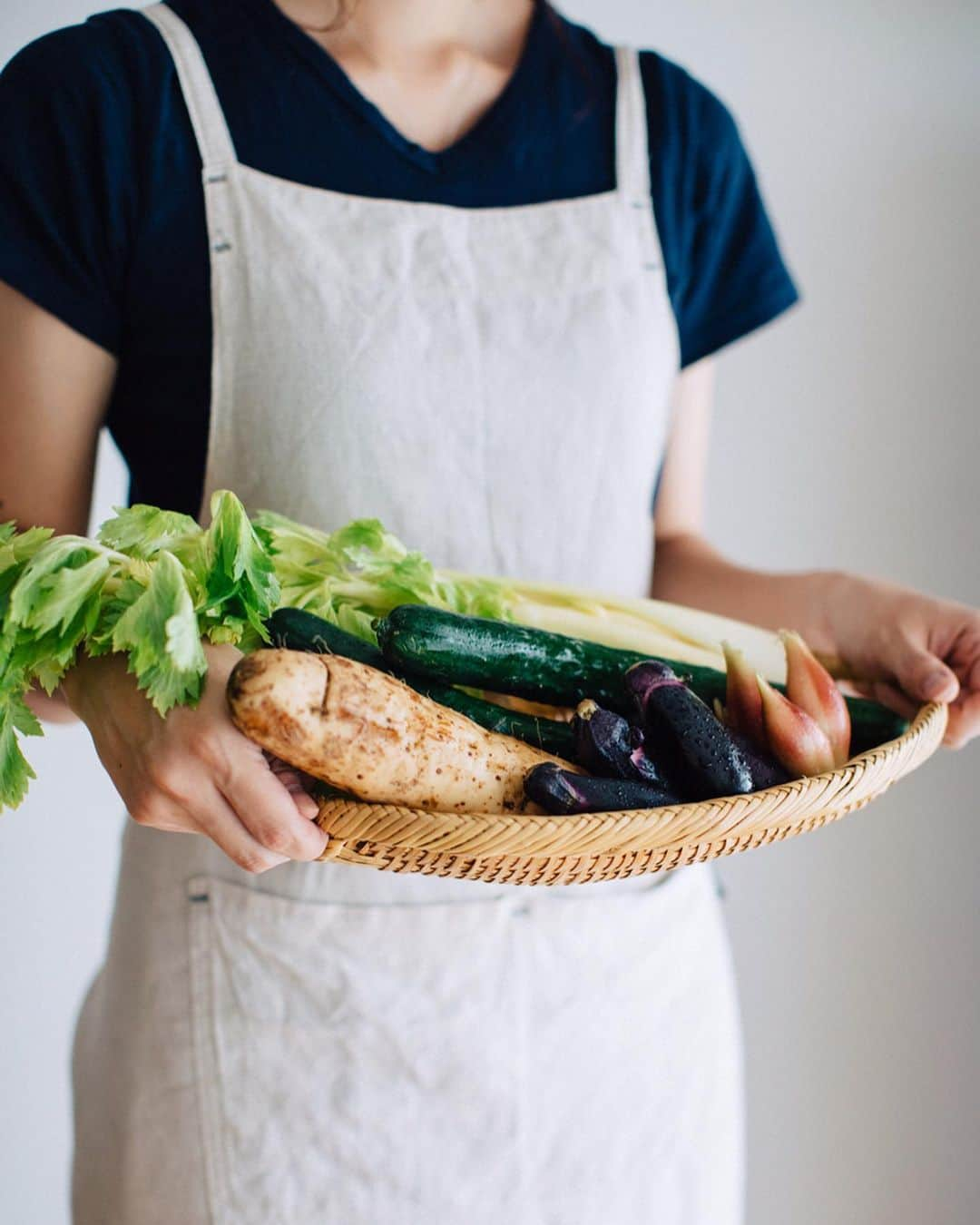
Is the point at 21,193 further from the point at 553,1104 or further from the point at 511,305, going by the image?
the point at 553,1104

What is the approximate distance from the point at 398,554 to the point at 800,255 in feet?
3.52

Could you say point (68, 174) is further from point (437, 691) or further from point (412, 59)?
point (437, 691)

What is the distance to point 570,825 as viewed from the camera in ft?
1.98

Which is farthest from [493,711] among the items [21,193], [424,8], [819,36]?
[819,36]

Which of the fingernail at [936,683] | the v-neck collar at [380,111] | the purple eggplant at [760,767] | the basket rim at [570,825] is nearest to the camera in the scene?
the basket rim at [570,825]

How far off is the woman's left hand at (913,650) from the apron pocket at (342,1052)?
0.38m

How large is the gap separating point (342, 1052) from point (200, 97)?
81 centimetres

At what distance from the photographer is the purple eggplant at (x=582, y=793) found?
65cm

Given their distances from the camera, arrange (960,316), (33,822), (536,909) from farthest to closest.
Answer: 1. (960,316)
2. (33,822)
3. (536,909)

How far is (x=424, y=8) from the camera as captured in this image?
1.05 m

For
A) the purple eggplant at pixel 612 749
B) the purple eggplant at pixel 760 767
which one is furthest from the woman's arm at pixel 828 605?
the purple eggplant at pixel 612 749

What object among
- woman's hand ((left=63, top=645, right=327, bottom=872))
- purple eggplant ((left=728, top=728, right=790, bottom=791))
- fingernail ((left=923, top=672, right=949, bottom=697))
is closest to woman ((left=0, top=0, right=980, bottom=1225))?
fingernail ((left=923, top=672, right=949, bottom=697))

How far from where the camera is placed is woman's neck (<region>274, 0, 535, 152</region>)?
3.41 feet

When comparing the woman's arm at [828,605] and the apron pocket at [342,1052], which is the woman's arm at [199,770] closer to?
the apron pocket at [342,1052]
